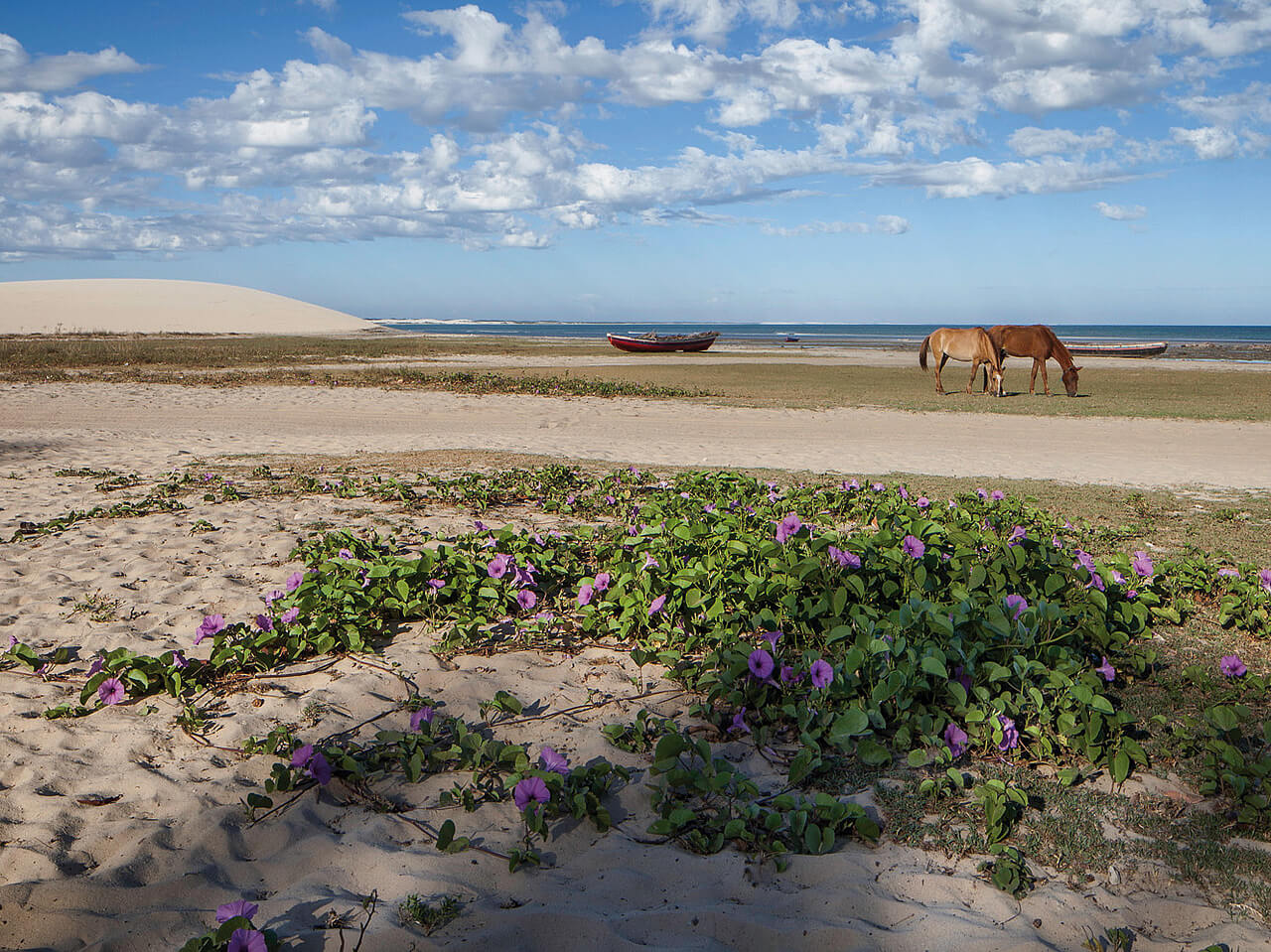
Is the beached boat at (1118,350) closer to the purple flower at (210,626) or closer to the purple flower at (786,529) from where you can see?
the purple flower at (786,529)

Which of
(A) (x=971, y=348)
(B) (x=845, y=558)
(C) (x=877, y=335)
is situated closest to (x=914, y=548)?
(B) (x=845, y=558)

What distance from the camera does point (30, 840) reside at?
2680 millimetres

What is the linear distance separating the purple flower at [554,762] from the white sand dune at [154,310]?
63.5 meters

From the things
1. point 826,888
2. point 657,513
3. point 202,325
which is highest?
point 202,325

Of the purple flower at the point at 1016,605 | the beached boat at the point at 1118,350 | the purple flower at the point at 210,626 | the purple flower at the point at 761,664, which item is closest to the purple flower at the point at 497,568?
the purple flower at the point at 210,626

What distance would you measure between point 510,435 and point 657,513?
8.11 m

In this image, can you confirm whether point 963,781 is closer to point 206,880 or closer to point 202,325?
point 206,880

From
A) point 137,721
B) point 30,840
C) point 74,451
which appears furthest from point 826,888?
point 74,451

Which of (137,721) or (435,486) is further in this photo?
(435,486)

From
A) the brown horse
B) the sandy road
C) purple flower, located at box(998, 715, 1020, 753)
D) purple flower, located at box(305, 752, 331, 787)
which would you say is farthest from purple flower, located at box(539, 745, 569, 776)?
the brown horse

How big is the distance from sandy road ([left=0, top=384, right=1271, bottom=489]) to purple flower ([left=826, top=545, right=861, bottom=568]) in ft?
20.9

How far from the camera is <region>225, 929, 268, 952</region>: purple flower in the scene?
2.10 metres

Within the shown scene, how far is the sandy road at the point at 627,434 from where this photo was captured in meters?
10.8

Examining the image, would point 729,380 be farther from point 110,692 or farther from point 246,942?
A: point 246,942
